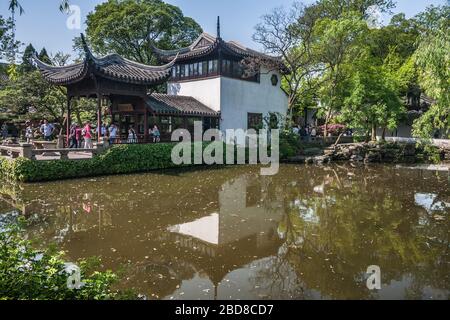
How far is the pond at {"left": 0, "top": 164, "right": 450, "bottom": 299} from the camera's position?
192 inches

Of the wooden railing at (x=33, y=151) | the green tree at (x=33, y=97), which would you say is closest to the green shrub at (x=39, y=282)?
the wooden railing at (x=33, y=151)

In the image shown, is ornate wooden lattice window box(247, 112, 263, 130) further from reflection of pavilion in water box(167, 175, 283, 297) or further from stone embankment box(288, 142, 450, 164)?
reflection of pavilion in water box(167, 175, 283, 297)

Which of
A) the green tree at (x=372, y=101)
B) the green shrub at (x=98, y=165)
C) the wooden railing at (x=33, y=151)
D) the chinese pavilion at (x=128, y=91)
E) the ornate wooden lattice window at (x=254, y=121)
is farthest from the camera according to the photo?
the ornate wooden lattice window at (x=254, y=121)

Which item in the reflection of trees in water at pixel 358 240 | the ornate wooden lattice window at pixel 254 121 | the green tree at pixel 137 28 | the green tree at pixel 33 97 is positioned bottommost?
the reflection of trees in water at pixel 358 240

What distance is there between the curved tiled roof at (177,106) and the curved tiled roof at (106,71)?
126 centimetres

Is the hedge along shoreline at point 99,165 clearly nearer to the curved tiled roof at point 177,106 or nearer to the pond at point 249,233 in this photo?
the pond at point 249,233

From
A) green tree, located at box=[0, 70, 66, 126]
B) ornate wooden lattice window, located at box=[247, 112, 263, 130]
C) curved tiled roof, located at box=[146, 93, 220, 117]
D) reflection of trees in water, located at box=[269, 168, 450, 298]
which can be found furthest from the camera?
ornate wooden lattice window, located at box=[247, 112, 263, 130]

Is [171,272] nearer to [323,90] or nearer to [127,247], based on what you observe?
[127,247]

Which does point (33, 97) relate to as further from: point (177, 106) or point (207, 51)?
point (207, 51)

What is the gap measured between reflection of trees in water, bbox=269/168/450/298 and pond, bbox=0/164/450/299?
0.07 feet

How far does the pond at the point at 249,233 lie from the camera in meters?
4.88

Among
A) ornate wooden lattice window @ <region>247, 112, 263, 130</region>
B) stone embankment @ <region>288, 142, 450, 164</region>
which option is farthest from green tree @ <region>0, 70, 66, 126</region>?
stone embankment @ <region>288, 142, 450, 164</region>
